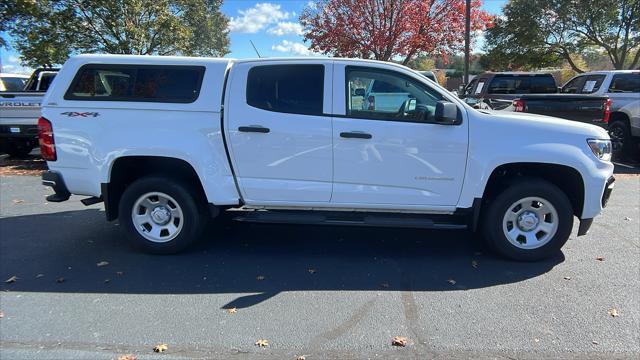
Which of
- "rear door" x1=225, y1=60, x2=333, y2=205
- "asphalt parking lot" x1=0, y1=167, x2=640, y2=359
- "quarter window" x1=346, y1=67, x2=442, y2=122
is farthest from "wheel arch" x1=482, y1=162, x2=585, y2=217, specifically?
"rear door" x1=225, y1=60, x2=333, y2=205

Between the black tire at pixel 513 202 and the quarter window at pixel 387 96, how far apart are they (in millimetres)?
1133

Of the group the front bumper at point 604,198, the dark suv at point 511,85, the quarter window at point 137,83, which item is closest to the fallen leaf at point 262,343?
the quarter window at point 137,83

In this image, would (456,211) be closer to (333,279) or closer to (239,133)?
(333,279)

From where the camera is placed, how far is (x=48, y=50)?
40.3ft

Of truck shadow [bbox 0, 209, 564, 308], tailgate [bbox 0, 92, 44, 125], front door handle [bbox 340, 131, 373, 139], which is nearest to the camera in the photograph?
truck shadow [bbox 0, 209, 564, 308]

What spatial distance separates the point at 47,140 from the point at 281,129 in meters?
2.39

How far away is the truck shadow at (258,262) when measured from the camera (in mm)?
4398

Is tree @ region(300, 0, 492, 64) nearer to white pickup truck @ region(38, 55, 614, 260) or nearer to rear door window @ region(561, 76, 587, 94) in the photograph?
rear door window @ region(561, 76, 587, 94)

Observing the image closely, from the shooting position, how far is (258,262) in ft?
16.2

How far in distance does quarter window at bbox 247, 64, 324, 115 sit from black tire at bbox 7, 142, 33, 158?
31.2 ft

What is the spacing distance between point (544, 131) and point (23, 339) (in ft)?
15.5

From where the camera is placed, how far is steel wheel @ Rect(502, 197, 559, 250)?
16.0 feet

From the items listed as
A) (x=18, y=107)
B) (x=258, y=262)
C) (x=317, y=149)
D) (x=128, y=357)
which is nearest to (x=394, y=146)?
(x=317, y=149)

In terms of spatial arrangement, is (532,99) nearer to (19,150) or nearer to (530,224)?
(530,224)
